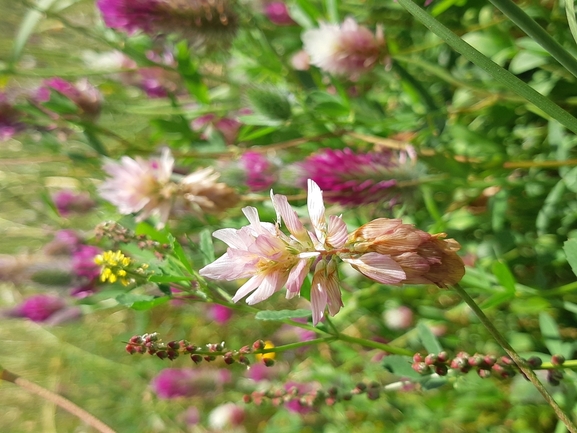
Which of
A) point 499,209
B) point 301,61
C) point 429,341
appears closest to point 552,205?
point 499,209

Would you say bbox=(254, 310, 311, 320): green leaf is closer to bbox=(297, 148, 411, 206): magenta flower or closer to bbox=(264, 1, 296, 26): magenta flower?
bbox=(297, 148, 411, 206): magenta flower

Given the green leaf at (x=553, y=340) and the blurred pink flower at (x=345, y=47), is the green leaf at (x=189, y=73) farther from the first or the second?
the green leaf at (x=553, y=340)

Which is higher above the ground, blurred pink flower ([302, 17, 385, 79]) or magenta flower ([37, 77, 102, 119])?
magenta flower ([37, 77, 102, 119])

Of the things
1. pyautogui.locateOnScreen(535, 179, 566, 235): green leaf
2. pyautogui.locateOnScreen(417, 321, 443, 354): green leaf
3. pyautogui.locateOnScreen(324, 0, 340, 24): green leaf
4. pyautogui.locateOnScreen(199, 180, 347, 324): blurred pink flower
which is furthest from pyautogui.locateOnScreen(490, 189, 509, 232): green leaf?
pyautogui.locateOnScreen(199, 180, 347, 324): blurred pink flower

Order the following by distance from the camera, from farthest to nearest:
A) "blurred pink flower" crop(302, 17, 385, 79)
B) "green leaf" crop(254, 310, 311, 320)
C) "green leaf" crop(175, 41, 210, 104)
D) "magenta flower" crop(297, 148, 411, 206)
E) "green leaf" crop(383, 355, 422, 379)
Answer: "green leaf" crop(175, 41, 210, 104), "blurred pink flower" crop(302, 17, 385, 79), "magenta flower" crop(297, 148, 411, 206), "green leaf" crop(383, 355, 422, 379), "green leaf" crop(254, 310, 311, 320)

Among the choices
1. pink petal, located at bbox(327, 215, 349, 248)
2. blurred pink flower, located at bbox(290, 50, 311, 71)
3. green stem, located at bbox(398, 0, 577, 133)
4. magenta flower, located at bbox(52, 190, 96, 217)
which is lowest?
pink petal, located at bbox(327, 215, 349, 248)

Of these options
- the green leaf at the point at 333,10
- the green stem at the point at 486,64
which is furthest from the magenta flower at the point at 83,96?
the green stem at the point at 486,64

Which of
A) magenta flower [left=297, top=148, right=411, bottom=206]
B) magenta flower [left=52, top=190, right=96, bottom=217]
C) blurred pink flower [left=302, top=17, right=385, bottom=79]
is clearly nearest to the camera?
magenta flower [left=297, top=148, right=411, bottom=206]
